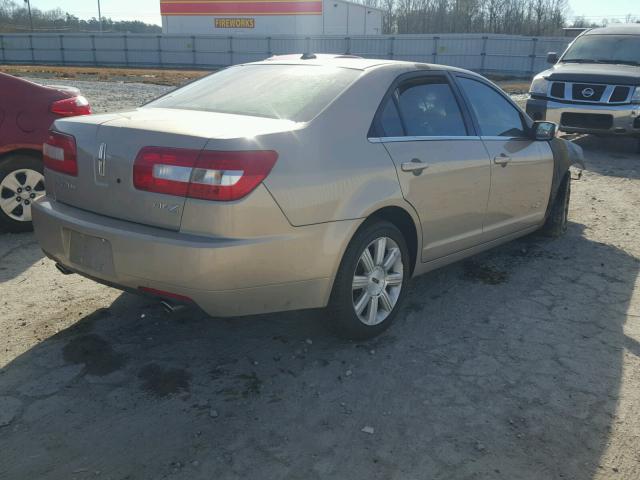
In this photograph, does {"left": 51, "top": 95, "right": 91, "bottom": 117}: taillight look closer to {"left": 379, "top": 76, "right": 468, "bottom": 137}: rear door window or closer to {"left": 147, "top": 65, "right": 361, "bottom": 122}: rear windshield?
{"left": 147, "top": 65, "right": 361, "bottom": 122}: rear windshield

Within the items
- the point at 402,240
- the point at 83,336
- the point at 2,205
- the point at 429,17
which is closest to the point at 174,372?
the point at 83,336

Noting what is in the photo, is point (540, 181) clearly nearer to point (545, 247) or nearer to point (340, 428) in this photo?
point (545, 247)

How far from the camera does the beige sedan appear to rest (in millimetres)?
2953

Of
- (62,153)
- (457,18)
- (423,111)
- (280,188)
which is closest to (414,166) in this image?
(423,111)

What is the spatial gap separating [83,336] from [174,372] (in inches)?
29.2

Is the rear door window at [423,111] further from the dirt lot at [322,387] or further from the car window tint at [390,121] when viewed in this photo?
the dirt lot at [322,387]

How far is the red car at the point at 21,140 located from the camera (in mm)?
5445

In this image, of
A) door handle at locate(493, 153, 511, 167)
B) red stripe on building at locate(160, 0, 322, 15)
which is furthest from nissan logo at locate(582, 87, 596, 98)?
red stripe on building at locate(160, 0, 322, 15)

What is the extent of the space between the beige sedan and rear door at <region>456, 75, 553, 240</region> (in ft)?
0.28

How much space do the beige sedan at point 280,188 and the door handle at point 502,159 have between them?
0.10 metres

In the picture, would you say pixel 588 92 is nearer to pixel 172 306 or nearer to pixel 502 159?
pixel 502 159

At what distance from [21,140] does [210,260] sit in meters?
3.51

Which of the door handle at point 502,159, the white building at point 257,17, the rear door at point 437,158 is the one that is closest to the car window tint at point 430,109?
the rear door at point 437,158

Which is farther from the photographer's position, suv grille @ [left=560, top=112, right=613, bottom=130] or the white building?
the white building
